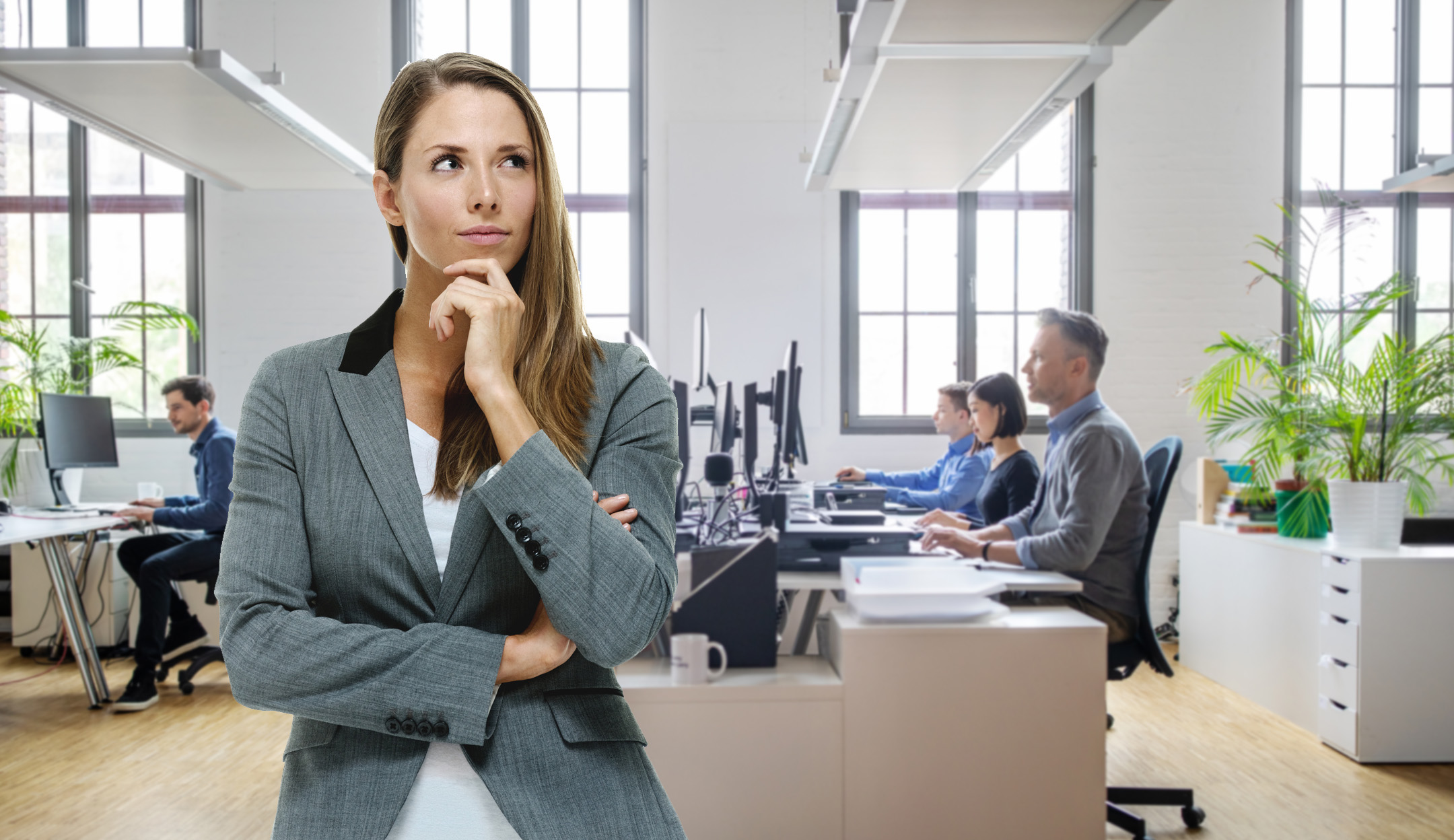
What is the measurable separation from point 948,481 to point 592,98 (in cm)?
321

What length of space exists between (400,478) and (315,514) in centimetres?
8

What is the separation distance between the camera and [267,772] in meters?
3.10

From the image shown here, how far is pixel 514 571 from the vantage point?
805 mm

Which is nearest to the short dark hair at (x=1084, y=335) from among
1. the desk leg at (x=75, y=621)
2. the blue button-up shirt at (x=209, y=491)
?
the blue button-up shirt at (x=209, y=491)

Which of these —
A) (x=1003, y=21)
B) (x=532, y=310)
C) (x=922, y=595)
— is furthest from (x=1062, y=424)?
(x=532, y=310)

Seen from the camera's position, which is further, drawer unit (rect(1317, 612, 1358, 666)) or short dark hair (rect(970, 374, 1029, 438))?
short dark hair (rect(970, 374, 1029, 438))

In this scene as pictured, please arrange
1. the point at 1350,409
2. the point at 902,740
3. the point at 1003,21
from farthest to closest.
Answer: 1. the point at 1350,409
2. the point at 1003,21
3. the point at 902,740

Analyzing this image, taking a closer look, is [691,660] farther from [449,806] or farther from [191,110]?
[191,110]

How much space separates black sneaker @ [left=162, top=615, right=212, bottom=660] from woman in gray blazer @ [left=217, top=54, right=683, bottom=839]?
167 inches

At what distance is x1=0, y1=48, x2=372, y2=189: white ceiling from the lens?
2818 mm

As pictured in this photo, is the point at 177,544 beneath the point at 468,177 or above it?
beneath

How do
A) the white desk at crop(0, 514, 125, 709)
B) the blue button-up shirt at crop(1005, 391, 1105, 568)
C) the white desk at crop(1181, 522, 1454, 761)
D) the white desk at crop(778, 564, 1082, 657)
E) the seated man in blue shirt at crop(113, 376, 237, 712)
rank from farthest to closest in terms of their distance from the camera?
the seated man in blue shirt at crop(113, 376, 237, 712) < the white desk at crop(0, 514, 125, 709) < the white desk at crop(1181, 522, 1454, 761) < the blue button-up shirt at crop(1005, 391, 1105, 568) < the white desk at crop(778, 564, 1082, 657)

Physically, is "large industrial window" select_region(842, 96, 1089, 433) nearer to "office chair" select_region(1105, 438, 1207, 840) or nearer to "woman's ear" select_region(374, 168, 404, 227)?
"office chair" select_region(1105, 438, 1207, 840)

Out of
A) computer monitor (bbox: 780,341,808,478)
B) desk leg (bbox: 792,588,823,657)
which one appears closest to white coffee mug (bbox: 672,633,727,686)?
desk leg (bbox: 792,588,823,657)
